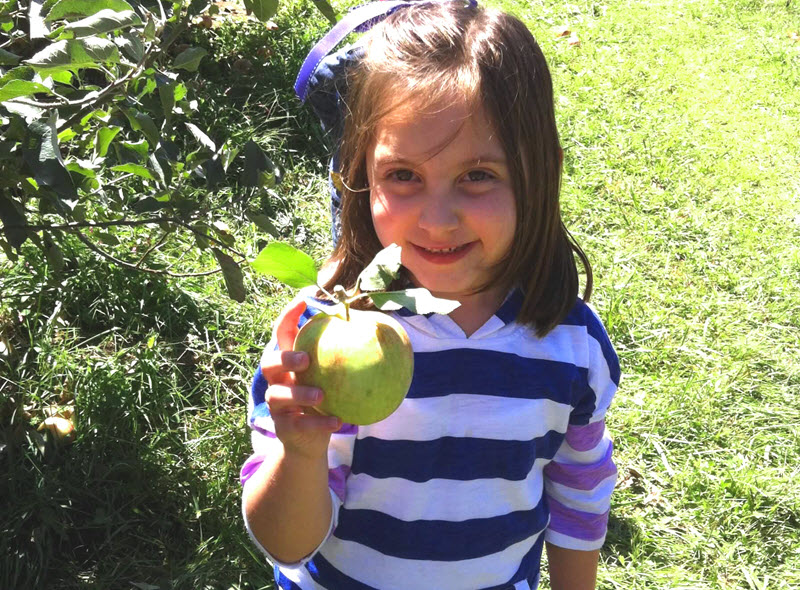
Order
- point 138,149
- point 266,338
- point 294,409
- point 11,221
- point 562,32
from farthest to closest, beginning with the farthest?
1. point 562,32
2. point 266,338
3. point 138,149
4. point 11,221
5. point 294,409

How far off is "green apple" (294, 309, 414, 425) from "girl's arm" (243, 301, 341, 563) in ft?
0.07

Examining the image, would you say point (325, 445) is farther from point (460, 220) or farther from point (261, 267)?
point (460, 220)

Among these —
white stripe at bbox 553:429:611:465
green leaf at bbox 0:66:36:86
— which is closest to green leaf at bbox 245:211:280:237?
green leaf at bbox 0:66:36:86

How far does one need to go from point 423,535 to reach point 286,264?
0.62 m

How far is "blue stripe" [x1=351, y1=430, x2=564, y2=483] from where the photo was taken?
1.47 m

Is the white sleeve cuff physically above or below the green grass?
above

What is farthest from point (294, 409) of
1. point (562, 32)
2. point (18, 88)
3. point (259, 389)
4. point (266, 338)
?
point (562, 32)

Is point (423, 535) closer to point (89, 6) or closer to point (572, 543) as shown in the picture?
point (572, 543)

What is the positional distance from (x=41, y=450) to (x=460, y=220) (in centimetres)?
138

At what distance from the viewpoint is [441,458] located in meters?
1.48

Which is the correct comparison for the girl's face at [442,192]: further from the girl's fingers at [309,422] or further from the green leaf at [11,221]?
the green leaf at [11,221]

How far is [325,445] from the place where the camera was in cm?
125

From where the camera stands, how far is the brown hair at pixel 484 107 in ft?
4.61

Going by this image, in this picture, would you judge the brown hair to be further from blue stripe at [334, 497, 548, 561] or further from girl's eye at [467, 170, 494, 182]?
blue stripe at [334, 497, 548, 561]
